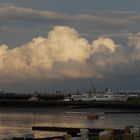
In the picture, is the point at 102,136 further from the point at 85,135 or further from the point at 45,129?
Answer: the point at 45,129

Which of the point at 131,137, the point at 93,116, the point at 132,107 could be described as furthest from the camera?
the point at 132,107

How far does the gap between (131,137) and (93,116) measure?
93.8m

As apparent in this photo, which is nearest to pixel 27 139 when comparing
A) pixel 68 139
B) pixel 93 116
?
pixel 68 139

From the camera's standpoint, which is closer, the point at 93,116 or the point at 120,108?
the point at 93,116

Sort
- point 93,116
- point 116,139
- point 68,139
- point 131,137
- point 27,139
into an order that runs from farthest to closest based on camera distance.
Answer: point 93,116 < point 116,139 < point 27,139 < point 131,137 < point 68,139

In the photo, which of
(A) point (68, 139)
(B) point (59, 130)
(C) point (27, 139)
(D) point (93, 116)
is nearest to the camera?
(A) point (68, 139)

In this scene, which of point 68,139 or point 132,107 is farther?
point 132,107

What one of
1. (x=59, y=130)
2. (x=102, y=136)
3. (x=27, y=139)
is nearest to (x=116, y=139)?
(x=27, y=139)

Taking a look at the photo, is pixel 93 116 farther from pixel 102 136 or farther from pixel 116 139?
pixel 102 136

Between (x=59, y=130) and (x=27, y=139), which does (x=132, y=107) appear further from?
(x=27, y=139)

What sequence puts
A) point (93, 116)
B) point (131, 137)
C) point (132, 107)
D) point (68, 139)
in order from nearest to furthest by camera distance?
point (68, 139) < point (131, 137) < point (93, 116) < point (132, 107)

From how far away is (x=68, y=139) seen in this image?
65.4 ft

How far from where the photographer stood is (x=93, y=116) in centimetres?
11512

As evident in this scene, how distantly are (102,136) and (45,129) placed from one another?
150 feet
